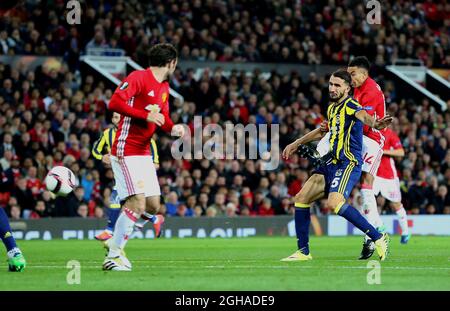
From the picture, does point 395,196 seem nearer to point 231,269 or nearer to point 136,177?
point 231,269

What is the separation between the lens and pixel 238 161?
2258 cm

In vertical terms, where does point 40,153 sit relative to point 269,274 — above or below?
above

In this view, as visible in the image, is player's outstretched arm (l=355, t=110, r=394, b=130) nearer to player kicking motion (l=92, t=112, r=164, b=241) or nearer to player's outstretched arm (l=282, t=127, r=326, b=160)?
player's outstretched arm (l=282, t=127, r=326, b=160)

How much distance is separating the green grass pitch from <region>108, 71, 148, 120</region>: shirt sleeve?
1.62 m

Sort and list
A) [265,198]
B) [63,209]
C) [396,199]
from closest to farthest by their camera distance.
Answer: [396,199] < [63,209] < [265,198]

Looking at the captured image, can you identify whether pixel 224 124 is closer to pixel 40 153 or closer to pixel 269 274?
pixel 40 153

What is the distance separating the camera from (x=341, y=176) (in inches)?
465

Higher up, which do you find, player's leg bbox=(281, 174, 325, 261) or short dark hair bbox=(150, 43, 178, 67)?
short dark hair bbox=(150, 43, 178, 67)

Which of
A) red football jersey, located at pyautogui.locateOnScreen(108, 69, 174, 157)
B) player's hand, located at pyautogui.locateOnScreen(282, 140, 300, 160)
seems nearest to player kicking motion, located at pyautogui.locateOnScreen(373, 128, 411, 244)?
player's hand, located at pyautogui.locateOnScreen(282, 140, 300, 160)

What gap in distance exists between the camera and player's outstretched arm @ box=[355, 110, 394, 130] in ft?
37.4

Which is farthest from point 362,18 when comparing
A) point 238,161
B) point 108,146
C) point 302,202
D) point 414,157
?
point 302,202

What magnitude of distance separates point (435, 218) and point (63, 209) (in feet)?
27.2

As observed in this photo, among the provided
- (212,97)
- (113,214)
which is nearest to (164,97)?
(113,214)

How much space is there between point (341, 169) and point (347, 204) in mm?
429
